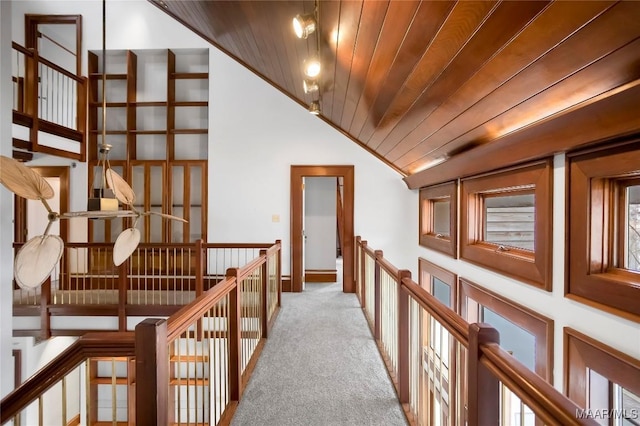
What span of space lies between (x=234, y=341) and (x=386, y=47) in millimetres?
2228

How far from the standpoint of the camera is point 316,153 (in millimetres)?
5145

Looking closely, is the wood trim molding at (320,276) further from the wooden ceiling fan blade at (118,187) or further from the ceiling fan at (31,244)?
the ceiling fan at (31,244)

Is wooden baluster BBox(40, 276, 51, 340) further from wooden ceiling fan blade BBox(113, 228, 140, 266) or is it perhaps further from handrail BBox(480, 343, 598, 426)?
handrail BBox(480, 343, 598, 426)

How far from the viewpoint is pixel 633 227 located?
5.50 feet

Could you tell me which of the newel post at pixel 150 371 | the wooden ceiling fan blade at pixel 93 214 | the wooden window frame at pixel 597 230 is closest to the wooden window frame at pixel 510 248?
the wooden window frame at pixel 597 230

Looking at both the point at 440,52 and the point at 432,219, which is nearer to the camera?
the point at 440,52

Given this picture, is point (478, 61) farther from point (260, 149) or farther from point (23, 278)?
point (260, 149)

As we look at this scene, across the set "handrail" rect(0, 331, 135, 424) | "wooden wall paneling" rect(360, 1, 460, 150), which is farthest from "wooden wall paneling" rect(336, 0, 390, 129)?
"handrail" rect(0, 331, 135, 424)

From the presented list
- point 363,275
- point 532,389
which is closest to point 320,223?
point 363,275

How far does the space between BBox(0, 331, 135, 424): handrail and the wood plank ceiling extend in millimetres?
1980

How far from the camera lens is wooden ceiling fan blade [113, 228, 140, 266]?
2256 millimetres

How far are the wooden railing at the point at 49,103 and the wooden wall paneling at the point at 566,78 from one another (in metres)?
5.27

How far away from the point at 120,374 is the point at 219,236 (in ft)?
9.07

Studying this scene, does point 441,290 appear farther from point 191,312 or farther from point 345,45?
point 191,312
